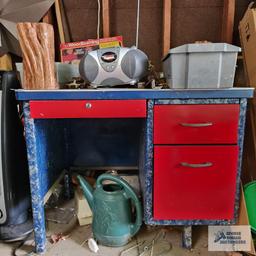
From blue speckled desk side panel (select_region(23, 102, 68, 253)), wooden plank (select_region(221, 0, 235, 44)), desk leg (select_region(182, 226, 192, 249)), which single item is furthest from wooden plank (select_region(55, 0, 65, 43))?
desk leg (select_region(182, 226, 192, 249))

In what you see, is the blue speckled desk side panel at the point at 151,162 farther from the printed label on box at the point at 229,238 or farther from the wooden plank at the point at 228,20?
the wooden plank at the point at 228,20

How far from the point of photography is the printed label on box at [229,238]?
3.55 feet

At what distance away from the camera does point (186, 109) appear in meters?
0.99

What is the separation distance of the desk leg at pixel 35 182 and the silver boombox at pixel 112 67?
304mm

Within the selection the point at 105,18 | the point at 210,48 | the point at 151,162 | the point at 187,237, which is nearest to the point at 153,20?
the point at 105,18

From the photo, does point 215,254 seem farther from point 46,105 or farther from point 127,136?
point 46,105

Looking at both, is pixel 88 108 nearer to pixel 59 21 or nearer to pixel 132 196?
pixel 132 196

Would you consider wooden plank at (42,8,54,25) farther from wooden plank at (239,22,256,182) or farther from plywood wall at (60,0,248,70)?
wooden plank at (239,22,256,182)

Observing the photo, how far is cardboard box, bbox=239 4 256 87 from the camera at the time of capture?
4.16ft

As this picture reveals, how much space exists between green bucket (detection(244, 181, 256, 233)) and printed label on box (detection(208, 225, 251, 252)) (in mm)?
73

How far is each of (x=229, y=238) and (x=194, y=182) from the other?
1.08ft

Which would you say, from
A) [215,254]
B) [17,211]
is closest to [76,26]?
[17,211]

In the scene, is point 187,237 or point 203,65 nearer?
point 203,65

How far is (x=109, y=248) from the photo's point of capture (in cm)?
117
